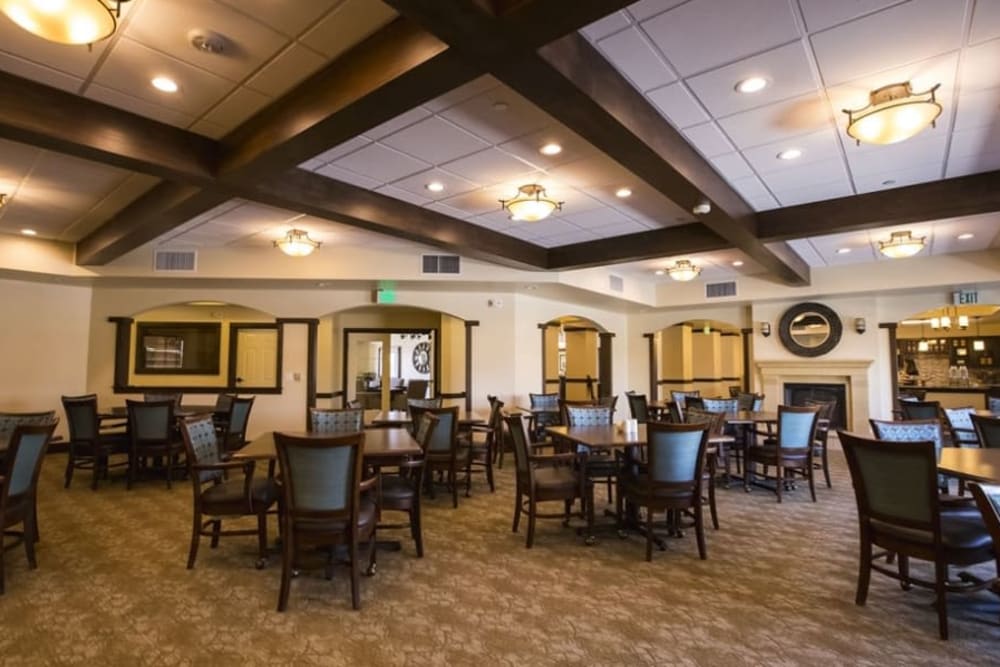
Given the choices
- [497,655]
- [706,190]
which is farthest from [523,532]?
[706,190]

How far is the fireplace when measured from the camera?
897 cm

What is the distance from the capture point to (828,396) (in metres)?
9.07

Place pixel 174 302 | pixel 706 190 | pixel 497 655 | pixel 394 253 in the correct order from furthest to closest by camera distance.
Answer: pixel 174 302 → pixel 394 253 → pixel 706 190 → pixel 497 655

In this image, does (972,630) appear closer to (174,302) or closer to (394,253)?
(394,253)

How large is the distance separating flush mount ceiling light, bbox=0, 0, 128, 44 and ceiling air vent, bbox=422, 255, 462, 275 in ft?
16.9

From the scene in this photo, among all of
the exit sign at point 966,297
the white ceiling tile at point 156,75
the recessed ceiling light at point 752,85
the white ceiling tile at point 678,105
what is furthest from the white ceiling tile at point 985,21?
the exit sign at point 966,297

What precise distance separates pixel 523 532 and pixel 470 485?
5.23ft

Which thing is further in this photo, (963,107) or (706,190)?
(706,190)

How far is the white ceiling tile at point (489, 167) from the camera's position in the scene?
4.12m

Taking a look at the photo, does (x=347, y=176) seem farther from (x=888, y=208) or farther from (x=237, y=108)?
(x=888, y=208)

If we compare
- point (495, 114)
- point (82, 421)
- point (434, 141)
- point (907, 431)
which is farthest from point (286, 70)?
point (82, 421)

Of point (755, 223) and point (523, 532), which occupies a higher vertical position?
point (755, 223)

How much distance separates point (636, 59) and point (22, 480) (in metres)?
4.60

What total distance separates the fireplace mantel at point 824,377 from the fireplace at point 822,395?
3.2 inches
